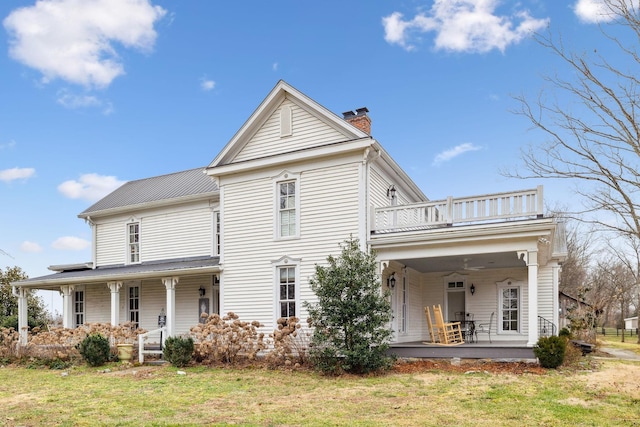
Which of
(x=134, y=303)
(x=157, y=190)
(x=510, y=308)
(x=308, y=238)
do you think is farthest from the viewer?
(x=157, y=190)

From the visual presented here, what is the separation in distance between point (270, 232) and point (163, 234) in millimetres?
5999

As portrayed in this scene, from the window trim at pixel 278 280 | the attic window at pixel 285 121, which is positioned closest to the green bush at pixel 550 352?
the window trim at pixel 278 280

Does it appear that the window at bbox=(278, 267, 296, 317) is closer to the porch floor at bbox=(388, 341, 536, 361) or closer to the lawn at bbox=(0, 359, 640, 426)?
the lawn at bbox=(0, 359, 640, 426)

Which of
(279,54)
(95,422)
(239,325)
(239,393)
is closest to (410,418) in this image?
(239,393)

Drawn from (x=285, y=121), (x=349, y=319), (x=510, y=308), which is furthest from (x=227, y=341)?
(x=510, y=308)

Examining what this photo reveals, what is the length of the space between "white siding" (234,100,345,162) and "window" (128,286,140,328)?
7494mm

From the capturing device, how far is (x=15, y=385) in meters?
12.9

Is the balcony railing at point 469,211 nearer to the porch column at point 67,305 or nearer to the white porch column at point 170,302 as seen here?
the white porch column at point 170,302

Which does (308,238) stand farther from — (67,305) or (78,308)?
(78,308)

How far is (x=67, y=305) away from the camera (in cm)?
2119

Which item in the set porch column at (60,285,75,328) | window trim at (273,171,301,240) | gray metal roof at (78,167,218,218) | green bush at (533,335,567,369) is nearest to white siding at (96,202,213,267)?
gray metal roof at (78,167,218,218)

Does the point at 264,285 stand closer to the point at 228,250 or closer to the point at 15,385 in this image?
the point at 228,250

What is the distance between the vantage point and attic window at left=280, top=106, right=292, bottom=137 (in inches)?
632

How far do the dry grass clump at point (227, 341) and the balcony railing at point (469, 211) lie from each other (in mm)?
4567
